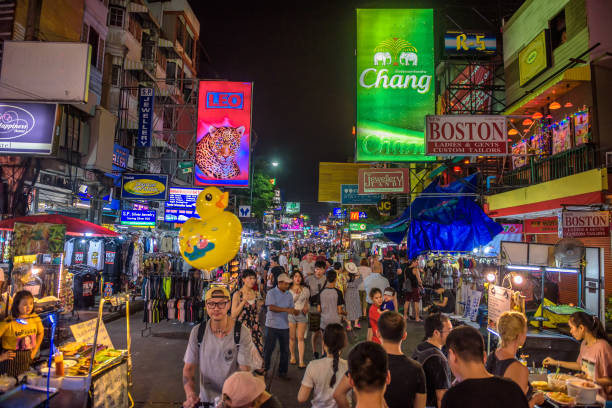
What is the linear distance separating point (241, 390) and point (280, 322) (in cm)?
497

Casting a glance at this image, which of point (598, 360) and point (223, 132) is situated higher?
point (223, 132)

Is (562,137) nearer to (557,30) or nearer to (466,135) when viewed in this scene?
(557,30)

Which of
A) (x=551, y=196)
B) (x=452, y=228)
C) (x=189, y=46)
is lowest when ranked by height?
(x=452, y=228)

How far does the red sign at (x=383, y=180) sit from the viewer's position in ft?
47.0

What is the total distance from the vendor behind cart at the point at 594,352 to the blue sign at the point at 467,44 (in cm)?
1386

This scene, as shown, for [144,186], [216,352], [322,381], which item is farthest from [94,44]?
[322,381]

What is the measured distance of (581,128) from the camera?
38.1 ft

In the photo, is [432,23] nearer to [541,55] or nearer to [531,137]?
[541,55]

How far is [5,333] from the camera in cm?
546

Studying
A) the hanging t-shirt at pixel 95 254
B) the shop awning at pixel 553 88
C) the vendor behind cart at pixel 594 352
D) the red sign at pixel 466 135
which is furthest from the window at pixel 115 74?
the vendor behind cart at pixel 594 352

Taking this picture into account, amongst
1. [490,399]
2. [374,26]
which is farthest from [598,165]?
[490,399]

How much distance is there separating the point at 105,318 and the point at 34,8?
10.1 m

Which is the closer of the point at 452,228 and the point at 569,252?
the point at 569,252

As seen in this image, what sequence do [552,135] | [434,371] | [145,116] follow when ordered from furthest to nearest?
[145,116] → [552,135] → [434,371]
